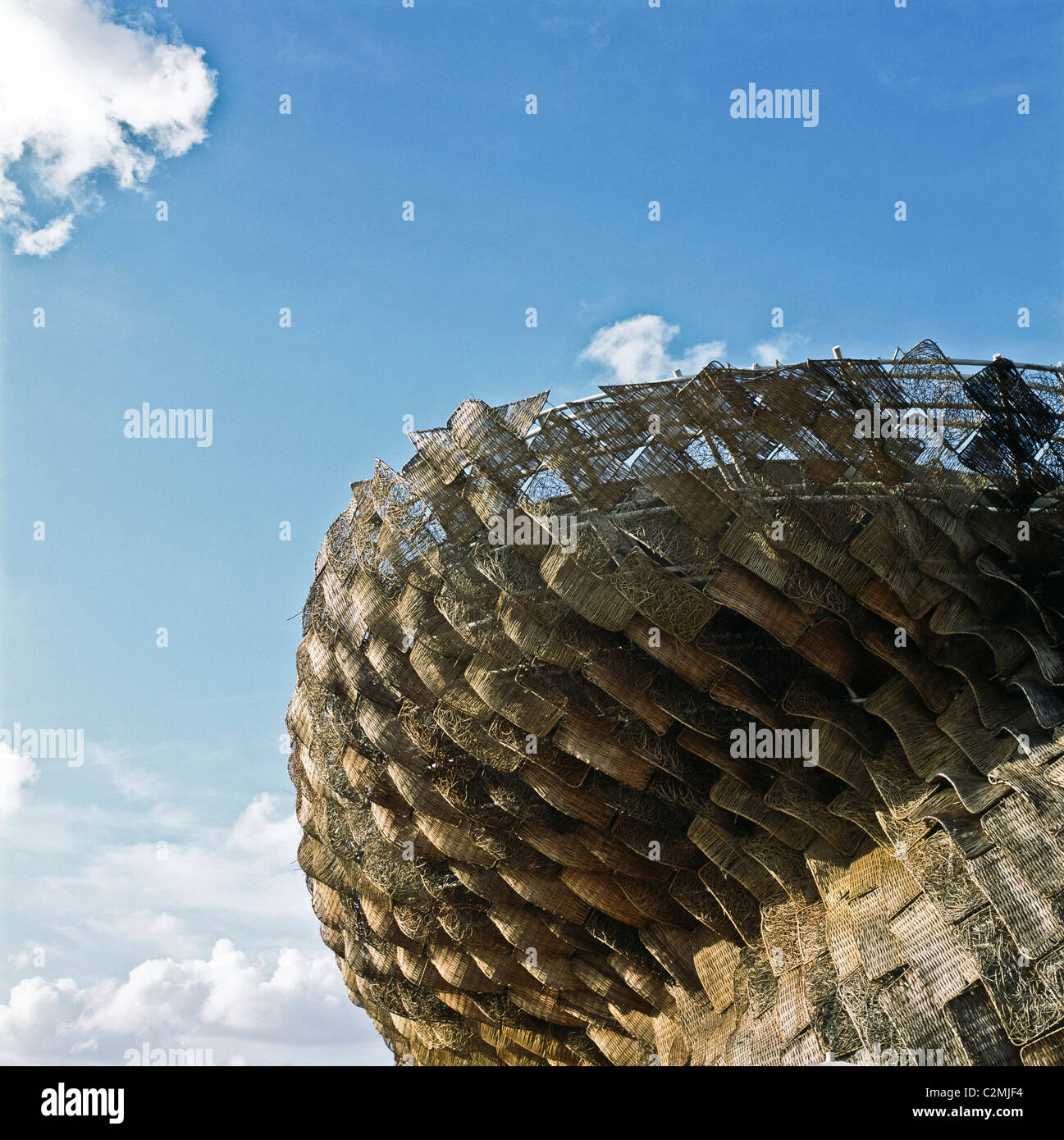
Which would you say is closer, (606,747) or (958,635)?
(958,635)

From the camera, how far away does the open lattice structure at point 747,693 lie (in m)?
11.0

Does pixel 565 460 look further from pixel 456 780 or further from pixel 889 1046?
pixel 889 1046

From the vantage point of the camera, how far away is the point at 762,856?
43.4 ft

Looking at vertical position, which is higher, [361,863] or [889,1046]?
[361,863]

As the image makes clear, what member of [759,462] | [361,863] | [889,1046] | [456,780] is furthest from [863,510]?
[361,863]

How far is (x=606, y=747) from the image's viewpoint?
13242 millimetres

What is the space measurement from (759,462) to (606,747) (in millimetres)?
3776

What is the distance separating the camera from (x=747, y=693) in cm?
1254

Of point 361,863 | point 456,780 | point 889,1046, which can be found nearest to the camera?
Answer: point 889,1046

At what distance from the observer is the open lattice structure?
1099 cm
